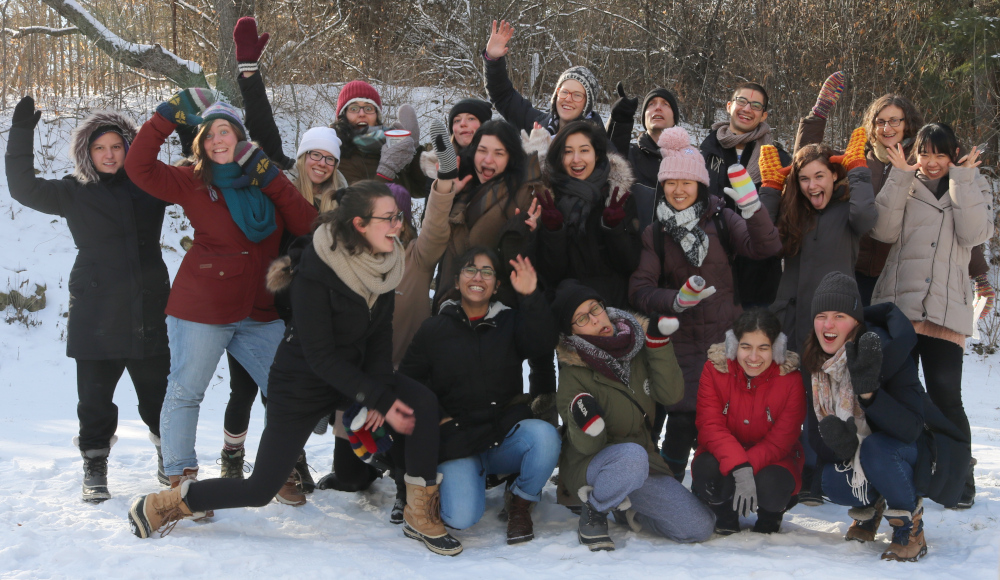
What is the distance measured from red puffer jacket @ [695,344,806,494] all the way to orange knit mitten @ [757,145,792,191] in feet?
3.60

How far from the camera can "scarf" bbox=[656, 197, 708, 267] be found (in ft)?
12.2

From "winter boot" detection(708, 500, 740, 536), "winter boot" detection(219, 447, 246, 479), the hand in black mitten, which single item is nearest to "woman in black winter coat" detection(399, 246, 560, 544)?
the hand in black mitten

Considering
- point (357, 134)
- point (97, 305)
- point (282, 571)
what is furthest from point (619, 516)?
point (97, 305)

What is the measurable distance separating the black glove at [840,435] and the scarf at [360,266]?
6.65ft

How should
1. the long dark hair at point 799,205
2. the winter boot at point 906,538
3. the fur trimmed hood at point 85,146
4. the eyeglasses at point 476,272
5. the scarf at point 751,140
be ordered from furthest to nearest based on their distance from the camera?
1. the scarf at point 751,140
2. the long dark hair at point 799,205
3. the fur trimmed hood at point 85,146
4. the eyeglasses at point 476,272
5. the winter boot at point 906,538

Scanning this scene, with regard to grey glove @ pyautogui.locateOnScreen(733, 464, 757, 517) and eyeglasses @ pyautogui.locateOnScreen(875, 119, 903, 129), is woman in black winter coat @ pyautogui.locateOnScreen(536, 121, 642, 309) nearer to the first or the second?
grey glove @ pyautogui.locateOnScreen(733, 464, 757, 517)

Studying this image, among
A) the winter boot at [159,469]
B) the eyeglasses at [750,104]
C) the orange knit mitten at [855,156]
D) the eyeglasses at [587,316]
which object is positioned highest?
the eyeglasses at [750,104]

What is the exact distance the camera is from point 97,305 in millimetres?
3637

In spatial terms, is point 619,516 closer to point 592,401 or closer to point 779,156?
point 592,401

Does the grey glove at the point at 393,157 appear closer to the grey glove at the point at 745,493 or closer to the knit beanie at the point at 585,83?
the knit beanie at the point at 585,83

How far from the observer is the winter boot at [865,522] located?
3.32 metres

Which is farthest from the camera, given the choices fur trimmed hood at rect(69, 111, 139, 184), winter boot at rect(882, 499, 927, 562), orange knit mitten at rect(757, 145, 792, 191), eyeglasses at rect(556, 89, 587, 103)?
eyeglasses at rect(556, 89, 587, 103)

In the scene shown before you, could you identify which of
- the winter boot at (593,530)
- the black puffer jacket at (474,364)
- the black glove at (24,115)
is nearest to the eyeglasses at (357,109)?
the black puffer jacket at (474,364)

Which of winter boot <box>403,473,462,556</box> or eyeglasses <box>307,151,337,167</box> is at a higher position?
eyeglasses <box>307,151,337,167</box>
